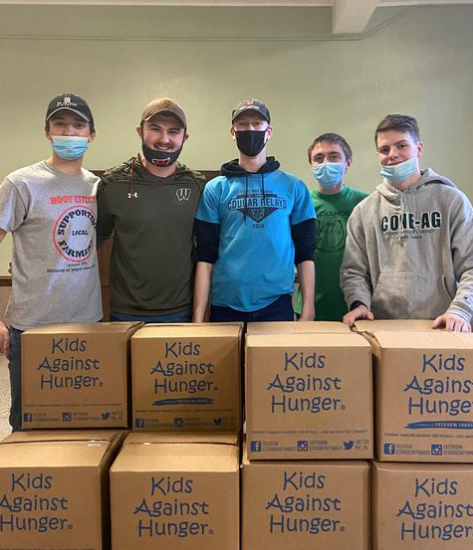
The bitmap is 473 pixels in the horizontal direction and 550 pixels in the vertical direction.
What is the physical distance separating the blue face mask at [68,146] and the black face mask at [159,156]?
0.25 m

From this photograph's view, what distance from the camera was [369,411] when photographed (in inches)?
44.2

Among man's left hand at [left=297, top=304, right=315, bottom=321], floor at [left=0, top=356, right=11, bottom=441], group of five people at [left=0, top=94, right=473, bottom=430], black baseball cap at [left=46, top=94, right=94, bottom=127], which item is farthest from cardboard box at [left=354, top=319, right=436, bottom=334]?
floor at [left=0, top=356, right=11, bottom=441]

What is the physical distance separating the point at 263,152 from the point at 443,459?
1.24m

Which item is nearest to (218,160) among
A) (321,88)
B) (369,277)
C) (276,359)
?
(321,88)

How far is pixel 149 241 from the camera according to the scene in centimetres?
177

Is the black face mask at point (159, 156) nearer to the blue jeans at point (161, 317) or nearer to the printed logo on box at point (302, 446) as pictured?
the blue jeans at point (161, 317)

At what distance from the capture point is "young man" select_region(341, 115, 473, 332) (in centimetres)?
163

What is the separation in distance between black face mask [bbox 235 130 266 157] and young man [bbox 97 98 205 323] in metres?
0.24

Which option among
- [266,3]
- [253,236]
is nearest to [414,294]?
[253,236]

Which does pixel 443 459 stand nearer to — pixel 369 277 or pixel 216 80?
pixel 369 277

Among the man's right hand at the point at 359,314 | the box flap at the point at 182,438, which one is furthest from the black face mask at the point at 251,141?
the box flap at the point at 182,438

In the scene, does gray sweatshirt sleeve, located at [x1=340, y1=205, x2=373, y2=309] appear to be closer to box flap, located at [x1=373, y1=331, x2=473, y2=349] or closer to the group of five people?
the group of five people

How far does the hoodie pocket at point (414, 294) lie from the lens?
165cm

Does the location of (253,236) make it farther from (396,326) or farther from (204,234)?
(396,326)
